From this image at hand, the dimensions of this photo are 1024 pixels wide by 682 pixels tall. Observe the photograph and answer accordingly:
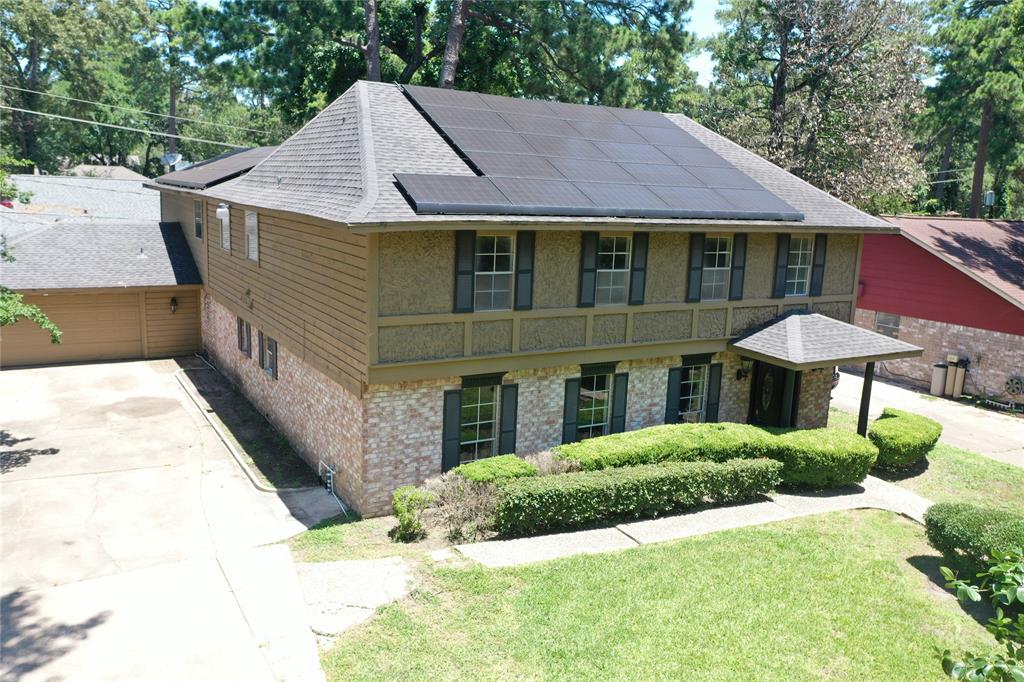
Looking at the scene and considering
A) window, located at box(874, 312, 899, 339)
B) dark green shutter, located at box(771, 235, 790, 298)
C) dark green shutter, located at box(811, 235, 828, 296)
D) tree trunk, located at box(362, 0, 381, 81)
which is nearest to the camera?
dark green shutter, located at box(771, 235, 790, 298)

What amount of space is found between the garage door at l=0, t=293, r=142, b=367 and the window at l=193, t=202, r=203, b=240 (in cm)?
257

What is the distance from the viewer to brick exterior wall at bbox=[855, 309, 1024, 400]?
2323 centimetres

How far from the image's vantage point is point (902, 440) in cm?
1614

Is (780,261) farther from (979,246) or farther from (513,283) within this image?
(979,246)

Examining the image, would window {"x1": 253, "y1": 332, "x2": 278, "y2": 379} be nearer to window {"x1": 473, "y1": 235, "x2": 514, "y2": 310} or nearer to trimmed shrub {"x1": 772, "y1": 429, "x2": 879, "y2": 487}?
window {"x1": 473, "y1": 235, "x2": 514, "y2": 310}

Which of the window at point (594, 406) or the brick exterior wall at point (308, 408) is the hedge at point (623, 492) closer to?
the window at point (594, 406)

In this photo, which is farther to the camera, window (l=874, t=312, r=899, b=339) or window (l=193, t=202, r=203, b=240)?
window (l=874, t=312, r=899, b=339)

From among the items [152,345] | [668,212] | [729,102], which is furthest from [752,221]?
[729,102]

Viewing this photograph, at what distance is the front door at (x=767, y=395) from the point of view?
56.2ft

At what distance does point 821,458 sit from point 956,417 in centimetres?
1033

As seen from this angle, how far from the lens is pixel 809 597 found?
9953mm

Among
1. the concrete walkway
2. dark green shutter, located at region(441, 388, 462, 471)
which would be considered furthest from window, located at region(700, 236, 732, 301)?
dark green shutter, located at region(441, 388, 462, 471)

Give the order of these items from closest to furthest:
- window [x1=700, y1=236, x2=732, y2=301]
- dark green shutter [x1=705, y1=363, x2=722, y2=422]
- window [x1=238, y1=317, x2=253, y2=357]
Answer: window [x1=700, y1=236, x2=732, y2=301] → dark green shutter [x1=705, y1=363, x2=722, y2=422] → window [x1=238, y1=317, x2=253, y2=357]

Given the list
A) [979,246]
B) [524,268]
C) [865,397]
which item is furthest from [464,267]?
[979,246]
